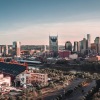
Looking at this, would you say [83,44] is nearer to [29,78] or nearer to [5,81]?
[29,78]

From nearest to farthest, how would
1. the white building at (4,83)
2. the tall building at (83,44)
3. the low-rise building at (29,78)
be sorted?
the white building at (4,83), the low-rise building at (29,78), the tall building at (83,44)

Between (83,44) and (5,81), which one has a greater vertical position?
(83,44)

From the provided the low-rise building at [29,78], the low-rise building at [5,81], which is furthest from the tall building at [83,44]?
the low-rise building at [5,81]

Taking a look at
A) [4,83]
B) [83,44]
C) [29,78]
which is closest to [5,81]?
[4,83]

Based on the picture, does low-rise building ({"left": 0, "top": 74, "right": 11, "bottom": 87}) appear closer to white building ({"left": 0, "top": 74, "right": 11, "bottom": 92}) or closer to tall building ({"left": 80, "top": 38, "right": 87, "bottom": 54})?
white building ({"left": 0, "top": 74, "right": 11, "bottom": 92})

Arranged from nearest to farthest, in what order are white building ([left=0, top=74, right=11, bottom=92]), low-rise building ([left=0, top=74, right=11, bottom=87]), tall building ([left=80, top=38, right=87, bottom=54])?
white building ([left=0, top=74, right=11, bottom=92]) → low-rise building ([left=0, top=74, right=11, bottom=87]) → tall building ([left=80, top=38, right=87, bottom=54])

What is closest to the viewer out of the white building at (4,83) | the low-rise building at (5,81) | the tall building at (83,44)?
the white building at (4,83)

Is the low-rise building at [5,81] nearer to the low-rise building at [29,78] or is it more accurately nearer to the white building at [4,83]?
the white building at [4,83]

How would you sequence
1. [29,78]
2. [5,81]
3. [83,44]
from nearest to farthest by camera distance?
[5,81] < [29,78] < [83,44]

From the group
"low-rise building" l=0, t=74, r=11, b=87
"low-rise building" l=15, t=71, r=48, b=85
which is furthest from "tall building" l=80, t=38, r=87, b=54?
"low-rise building" l=0, t=74, r=11, b=87

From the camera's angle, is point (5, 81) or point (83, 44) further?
point (83, 44)

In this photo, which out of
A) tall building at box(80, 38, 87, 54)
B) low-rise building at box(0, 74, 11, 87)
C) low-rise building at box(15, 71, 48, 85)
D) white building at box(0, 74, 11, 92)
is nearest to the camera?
white building at box(0, 74, 11, 92)

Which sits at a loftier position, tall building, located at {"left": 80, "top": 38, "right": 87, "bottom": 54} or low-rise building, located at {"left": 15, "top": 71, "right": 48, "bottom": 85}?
tall building, located at {"left": 80, "top": 38, "right": 87, "bottom": 54}
